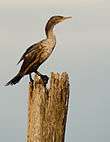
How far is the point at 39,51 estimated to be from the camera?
39.1 ft

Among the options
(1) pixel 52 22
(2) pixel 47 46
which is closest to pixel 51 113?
(2) pixel 47 46

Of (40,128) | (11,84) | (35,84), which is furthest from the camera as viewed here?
(11,84)

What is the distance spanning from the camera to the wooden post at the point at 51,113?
7.14 metres

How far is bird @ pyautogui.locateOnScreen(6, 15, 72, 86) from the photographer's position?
11.6m

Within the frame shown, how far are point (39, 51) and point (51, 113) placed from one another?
4.92 m

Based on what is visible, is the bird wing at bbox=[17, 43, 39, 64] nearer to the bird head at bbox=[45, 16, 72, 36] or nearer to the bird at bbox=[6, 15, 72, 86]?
the bird at bbox=[6, 15, 72, 86]

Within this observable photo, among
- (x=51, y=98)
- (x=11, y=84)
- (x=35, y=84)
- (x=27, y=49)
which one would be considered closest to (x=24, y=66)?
(x=27, y=49)

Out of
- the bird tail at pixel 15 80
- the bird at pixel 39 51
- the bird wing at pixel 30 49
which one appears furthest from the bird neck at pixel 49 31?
the bird tail at pixel 15 80

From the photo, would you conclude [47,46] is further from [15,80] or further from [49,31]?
[15,80]

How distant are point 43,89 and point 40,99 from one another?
0.20m

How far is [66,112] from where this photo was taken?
7.33 metres

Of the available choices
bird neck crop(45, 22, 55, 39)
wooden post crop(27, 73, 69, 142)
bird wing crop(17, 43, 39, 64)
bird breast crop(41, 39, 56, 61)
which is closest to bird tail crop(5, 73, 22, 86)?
bird wing crop(17, 43, 39, 64)

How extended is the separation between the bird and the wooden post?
13.2 ft

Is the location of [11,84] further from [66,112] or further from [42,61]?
[66,112]
